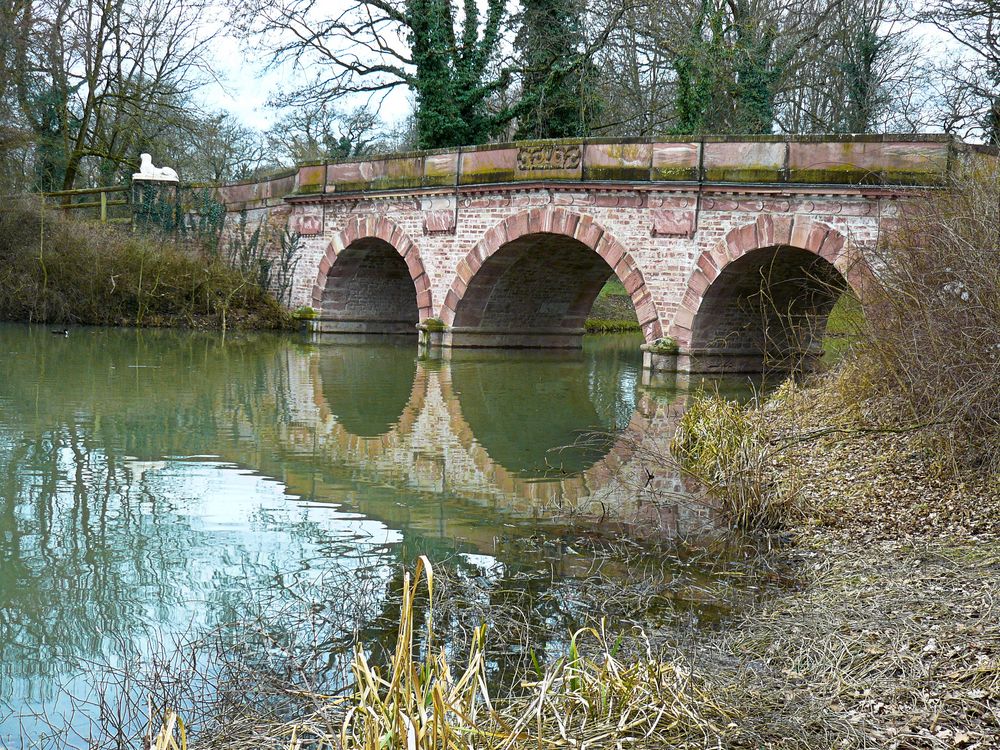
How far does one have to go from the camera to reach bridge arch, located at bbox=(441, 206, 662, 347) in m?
16.3

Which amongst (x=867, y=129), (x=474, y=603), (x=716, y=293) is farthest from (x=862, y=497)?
(x=867, y=129)

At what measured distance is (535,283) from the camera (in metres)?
20.0

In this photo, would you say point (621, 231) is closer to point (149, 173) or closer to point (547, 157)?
point (547, 157)

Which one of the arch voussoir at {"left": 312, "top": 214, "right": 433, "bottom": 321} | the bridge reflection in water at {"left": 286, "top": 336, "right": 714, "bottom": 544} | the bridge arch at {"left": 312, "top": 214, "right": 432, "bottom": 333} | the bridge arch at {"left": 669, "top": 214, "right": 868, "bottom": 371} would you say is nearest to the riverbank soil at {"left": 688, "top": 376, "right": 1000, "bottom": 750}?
the bridge reflection in water at {"left": 286, "top": 336, "right": 714, "bottom": 544}

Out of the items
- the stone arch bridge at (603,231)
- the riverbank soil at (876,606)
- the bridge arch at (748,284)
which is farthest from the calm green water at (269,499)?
the stone arch bridge at (603,231)

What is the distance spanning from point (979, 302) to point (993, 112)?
1212 centimetres

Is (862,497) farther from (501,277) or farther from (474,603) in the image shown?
(501,277)

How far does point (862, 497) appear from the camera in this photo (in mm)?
6859

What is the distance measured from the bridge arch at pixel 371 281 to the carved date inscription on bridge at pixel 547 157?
122 inches

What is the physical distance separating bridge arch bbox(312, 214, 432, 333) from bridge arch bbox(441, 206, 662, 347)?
93 cm

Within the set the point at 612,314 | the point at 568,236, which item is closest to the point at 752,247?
the point at 568,236

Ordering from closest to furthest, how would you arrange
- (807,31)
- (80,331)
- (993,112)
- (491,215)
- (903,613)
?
(903,613)
(993,112)
(491,215)
(80,331)
(807,31)

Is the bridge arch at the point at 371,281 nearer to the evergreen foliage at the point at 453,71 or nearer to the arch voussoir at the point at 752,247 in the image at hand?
the evergreen foliage at the point at 453,71

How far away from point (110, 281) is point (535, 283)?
8792 mm
